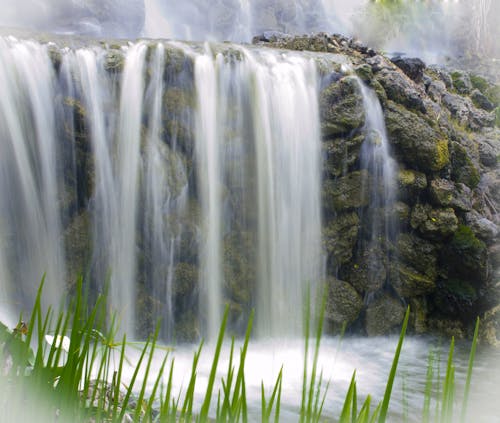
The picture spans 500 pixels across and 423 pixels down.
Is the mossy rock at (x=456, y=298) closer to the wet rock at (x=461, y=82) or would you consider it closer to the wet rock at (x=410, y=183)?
the wet rock at (x=410, y=183)

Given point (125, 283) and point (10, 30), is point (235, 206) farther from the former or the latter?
point (10, 30)

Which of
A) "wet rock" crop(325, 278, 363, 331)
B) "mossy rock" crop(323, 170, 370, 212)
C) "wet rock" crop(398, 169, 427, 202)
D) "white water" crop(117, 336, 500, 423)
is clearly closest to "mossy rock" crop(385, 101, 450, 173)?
"wet rock" crop(398, 169, 427, 202)

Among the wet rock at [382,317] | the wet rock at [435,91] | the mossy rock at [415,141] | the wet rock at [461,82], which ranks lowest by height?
the wet rock at [382,317]

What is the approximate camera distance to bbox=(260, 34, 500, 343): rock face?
17.8 feet

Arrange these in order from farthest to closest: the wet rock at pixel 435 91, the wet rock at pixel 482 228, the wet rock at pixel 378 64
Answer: the wet rock at pixel 435 91 < the wet rock at pixel 378 64 < the wet rock at pixel 482 228

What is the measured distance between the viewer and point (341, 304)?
532cm

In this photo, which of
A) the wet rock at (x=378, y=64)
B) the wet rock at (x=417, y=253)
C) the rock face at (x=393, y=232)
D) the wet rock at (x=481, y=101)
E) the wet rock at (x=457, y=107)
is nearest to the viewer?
the rock face at (x=393, y=232)

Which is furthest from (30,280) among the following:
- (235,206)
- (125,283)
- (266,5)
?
(266,5)

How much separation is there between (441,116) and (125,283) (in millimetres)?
4389

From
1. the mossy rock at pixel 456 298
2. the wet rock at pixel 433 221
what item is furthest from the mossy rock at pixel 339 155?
the mossy rock at pixel 456 298

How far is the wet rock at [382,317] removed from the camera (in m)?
5.41

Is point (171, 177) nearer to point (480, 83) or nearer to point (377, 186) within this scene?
point (377, 186)

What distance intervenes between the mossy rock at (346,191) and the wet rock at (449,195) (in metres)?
0.80

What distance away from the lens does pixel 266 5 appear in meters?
18.0
